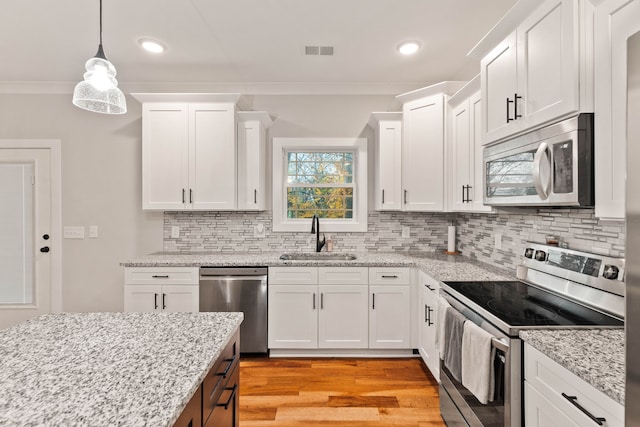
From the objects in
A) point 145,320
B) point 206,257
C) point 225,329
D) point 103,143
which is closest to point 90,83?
point 145,320

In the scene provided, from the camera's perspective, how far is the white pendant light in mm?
1687

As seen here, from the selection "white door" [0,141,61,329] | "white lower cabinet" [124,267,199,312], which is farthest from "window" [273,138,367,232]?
"white door" [0,141,61,329]

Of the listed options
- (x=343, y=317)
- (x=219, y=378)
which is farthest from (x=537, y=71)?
(x=343, y=317)

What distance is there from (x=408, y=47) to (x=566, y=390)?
8.32ft

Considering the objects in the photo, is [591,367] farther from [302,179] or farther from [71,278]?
[71,278]

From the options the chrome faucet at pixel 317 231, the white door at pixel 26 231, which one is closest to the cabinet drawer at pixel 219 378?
the chrome faucet at pixel 317 231

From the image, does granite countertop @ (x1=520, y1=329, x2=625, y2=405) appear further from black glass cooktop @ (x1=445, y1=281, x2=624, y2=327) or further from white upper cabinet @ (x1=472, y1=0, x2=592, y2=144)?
white upper cabinet @ (x1=472, y1=0, x2=592, y2=144)

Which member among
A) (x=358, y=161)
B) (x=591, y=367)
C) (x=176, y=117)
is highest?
(x=176, y=117)

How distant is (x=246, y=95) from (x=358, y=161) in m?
1.39

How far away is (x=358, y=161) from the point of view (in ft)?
11.9

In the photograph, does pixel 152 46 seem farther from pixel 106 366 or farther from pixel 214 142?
pixel 106 366

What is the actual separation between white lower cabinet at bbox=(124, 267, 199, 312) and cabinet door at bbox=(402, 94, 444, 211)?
6.98 feet

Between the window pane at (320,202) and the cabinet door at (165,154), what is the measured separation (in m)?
1.11

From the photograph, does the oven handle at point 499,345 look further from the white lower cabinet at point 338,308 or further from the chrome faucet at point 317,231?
the chrome faucet at point 317,231
